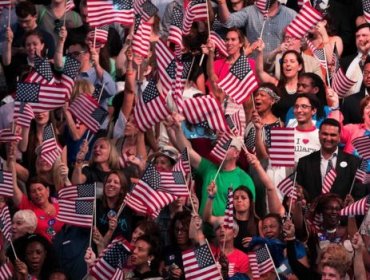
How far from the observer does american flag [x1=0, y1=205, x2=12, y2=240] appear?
1011 inches

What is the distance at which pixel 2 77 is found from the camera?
1139 inches

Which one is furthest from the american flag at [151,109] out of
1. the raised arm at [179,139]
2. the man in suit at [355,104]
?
the man in suit at [355,104]

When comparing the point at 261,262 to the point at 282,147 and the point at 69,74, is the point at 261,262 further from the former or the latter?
the point at 69,74

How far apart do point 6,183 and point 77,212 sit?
87 centimetres

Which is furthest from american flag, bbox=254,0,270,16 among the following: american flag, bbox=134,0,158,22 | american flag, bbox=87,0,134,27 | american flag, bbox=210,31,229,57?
american flag, bbox=87,0,134,27

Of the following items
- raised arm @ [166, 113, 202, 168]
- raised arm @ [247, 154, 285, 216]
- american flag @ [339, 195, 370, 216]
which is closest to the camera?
american flag @ [339, 195, 370, 216]

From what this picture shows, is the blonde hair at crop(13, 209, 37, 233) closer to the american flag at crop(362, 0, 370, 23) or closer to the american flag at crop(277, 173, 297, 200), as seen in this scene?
the american flag at crop(277, 173, 297, 200)

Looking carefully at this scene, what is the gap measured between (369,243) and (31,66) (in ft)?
18.6

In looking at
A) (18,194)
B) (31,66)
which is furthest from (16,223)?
(31,66)

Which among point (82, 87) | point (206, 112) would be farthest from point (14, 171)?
point (206, 112)

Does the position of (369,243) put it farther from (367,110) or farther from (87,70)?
(87,70)

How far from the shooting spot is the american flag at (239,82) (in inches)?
1064

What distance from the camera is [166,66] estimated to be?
2753 cm

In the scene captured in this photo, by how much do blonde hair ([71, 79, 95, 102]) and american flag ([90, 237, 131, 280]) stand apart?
325 centimetres
